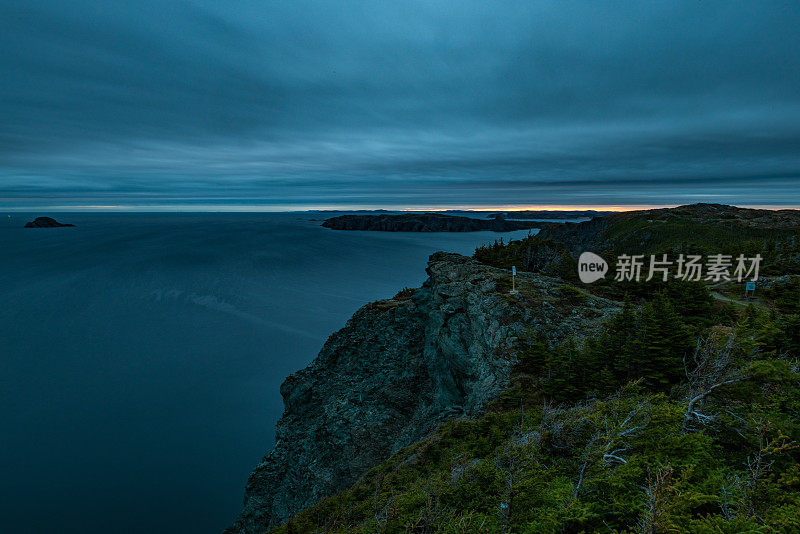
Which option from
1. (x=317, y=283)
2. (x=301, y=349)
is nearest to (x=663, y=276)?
(x=301, y=349)

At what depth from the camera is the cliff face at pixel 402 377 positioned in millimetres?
23592

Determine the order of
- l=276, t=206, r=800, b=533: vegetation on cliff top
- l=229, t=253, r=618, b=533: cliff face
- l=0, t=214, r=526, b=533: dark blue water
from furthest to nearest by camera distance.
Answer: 1. l=0, t=214, r=526, b=533: dark blue water
2. l=229, t=253, r=618, b=533: cliff face
3. l=276, t=206, r=800, b=533: vegetation on cliff top

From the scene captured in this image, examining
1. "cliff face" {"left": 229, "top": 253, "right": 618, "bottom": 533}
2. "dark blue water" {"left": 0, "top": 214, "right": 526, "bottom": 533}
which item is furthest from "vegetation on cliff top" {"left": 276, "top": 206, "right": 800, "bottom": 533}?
"dark blue water" {"left": 0, "top": 214, "right": 526, "bottom": 533}

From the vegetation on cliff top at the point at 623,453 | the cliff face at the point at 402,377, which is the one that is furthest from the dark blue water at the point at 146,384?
the vegetation on cliff top at the point at 623,453

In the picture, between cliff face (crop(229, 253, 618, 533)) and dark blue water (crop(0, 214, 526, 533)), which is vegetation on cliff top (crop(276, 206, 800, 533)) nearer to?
cliff face (crop(229, 253, 618, 533))

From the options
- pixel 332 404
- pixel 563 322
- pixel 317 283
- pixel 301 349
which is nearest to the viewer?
pixel 563 322

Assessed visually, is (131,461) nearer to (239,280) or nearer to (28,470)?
(28,470)

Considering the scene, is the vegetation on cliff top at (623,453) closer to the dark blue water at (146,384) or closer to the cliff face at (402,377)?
the cliff face at (402,377)

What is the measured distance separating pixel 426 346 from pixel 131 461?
4142cm

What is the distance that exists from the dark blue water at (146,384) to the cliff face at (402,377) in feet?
49.4

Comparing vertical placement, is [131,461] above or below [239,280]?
below

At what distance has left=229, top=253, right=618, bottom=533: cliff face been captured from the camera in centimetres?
2359

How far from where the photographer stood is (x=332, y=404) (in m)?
35.0

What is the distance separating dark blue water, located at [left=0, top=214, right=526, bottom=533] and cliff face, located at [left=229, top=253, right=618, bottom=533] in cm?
1505
